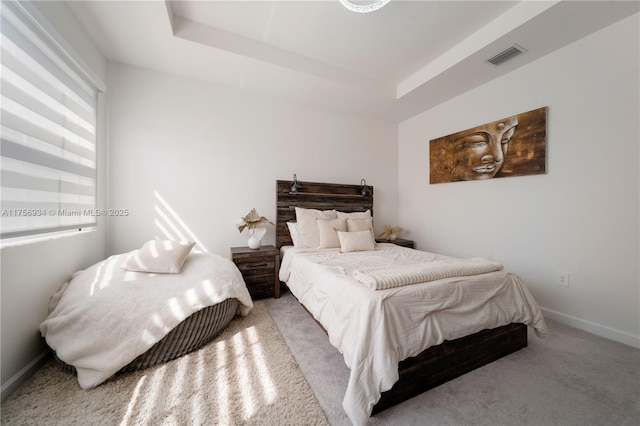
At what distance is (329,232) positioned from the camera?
2799 millimetres

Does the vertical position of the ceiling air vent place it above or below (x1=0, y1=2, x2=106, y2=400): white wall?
above

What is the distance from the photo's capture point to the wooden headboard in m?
3.13

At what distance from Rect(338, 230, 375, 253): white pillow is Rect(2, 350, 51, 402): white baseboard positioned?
2.46 metres

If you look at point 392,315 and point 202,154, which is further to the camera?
point 202,154

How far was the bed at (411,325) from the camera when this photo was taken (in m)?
1.13

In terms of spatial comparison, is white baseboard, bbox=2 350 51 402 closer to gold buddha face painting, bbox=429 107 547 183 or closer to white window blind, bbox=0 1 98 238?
white window blind, bbox=0 1 98 238

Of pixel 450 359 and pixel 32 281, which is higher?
pixel 32 281

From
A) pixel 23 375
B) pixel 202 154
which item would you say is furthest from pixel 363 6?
pixel 23 375

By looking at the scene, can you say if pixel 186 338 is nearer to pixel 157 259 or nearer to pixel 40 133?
pixel 157 259

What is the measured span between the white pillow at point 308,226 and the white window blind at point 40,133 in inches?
82.2

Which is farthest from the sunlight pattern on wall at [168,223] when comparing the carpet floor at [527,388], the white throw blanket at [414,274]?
the white throw blanket at [414,274]

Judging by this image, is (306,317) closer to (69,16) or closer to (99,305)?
(99,305)

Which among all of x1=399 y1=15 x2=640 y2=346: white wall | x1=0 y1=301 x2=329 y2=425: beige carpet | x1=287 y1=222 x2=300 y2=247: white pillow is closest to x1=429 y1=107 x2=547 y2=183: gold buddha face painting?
x1=399 y1=15 x2=640 y2=346: white wall

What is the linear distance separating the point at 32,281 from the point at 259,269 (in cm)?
168
